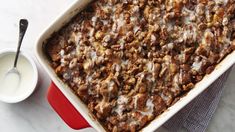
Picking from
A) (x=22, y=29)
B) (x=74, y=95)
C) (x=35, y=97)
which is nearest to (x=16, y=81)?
(x=35, y=97)

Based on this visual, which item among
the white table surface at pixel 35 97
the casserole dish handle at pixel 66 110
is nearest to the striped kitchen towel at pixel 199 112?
the white table surface at pixel 35 97

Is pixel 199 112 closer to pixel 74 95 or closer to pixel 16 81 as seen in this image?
pixel 74 95

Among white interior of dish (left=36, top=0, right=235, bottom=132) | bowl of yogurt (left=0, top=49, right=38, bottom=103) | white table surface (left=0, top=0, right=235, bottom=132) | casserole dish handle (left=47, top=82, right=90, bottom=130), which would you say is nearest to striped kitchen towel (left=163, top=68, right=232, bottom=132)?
white table surface (left=0, top=0, right=235, bottom=132)

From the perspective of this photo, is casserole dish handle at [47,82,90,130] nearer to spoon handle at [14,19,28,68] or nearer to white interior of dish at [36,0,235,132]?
white interior of dish at [36,0,235,132]

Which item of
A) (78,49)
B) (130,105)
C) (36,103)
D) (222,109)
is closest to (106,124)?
(130,105)

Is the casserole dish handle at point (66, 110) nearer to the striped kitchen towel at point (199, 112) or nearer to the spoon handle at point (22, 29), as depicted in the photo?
the spoon handle at point (22, 29)
